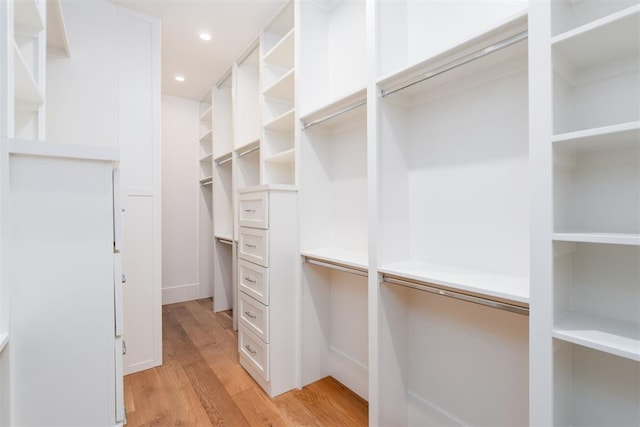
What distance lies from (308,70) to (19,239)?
189cm

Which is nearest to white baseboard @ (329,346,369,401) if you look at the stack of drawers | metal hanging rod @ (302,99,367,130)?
the stack of drawers

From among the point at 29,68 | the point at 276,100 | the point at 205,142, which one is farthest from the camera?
the point at 205,142

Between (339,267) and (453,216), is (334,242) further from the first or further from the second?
(453,216)

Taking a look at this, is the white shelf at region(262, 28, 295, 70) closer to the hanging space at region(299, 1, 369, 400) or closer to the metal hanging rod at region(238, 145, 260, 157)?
the hanging space at region(299, 1, 369, 400)

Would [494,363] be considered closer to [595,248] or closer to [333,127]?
[595,248]

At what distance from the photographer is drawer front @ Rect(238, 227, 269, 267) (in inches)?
81.1

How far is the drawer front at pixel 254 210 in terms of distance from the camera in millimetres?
2057

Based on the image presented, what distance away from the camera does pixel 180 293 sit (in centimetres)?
412

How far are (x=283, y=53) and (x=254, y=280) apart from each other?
183cm

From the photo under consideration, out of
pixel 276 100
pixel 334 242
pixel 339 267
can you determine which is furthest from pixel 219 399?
pixel 276 100

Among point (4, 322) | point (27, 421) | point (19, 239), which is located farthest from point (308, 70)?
point (27, 421)

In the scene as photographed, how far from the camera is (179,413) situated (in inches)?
73.6

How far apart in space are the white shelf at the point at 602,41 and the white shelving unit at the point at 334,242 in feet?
3.63

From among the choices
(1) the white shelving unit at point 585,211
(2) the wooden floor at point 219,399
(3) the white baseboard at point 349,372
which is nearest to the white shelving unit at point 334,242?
(3) the white baseboard at point 349,372
